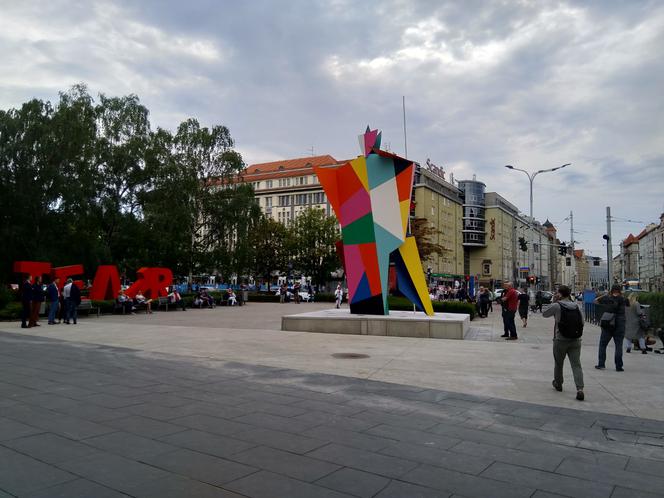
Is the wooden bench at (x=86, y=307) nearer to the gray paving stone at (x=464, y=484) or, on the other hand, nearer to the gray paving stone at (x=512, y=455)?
the gray paving stone at (x=512, y=455)

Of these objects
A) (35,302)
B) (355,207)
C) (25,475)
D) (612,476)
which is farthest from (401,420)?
(35,302)

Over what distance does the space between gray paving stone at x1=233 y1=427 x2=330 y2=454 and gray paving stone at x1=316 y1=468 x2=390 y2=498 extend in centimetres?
73

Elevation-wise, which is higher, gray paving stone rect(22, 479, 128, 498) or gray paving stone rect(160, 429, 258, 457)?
gray paving stone rect(22, 479, 128, 498)

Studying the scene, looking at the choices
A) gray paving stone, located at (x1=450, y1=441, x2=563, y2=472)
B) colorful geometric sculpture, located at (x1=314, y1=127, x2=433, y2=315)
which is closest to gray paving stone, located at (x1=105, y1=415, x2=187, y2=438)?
gray paving stone, located at (x1=450, y1=441, x2=563, y2=472)

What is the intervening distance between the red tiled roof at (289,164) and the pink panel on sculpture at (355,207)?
76.7m

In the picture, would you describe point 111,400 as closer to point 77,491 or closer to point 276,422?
point 276,422

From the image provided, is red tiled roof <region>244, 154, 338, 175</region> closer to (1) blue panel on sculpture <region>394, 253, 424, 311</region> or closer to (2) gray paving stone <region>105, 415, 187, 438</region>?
(1) blue panel on sculpture <region>394, 253, 424, 311</region>

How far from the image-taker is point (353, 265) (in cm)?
1809

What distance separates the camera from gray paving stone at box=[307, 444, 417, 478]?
457cm

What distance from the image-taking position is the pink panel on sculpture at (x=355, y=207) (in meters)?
17.9

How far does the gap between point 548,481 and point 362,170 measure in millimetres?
14395

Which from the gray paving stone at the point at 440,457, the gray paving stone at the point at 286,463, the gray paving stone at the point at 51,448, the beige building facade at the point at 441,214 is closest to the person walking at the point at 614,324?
the gray paving stone at the point at 440,457

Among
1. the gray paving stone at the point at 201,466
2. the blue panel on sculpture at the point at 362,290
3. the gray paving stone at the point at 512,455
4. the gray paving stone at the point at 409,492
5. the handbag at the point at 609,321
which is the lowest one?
the gray paving stone at the point at 512,455

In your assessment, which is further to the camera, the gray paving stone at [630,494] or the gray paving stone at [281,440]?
the gray paving stone at [281,440]
